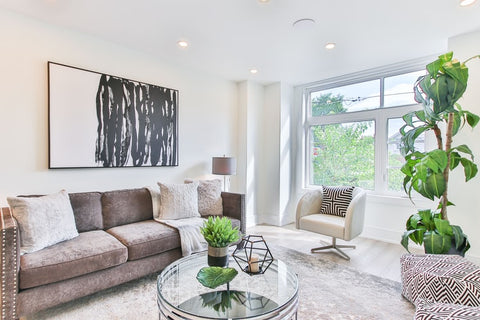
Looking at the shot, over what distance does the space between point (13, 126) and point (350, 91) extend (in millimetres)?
4575

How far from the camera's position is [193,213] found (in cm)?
311

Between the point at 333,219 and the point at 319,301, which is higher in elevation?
the point at 333,219

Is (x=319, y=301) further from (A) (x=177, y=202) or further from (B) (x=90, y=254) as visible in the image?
(B) (x=90, y=254)

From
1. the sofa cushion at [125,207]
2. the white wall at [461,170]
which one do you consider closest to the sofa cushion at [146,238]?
the sofa cushion at [125,207]

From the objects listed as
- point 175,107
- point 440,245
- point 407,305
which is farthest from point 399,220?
point 175,107

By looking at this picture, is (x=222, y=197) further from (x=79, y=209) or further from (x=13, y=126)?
(x=13, y=126)

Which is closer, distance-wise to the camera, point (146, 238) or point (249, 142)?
point (146, 238)

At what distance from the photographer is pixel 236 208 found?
3.32 m

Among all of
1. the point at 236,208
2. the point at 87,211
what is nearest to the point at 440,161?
the point at 236,208

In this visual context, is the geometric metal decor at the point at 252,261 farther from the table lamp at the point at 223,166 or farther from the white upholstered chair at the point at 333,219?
the table lamp at the point at 223,166

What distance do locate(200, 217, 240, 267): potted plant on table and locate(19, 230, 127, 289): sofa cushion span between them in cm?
92

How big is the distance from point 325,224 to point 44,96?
347cm

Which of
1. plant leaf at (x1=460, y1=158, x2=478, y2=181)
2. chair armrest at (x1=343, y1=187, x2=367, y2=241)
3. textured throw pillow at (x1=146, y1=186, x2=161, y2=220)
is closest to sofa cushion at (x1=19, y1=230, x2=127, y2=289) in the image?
textured throw pillow at (x1=146, y1=186, x2=161, y2=220)

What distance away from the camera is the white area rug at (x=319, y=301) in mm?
1987
